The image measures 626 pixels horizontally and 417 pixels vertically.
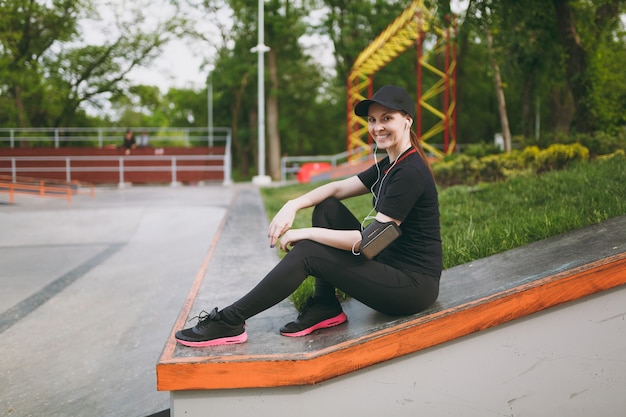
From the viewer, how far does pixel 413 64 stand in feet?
115

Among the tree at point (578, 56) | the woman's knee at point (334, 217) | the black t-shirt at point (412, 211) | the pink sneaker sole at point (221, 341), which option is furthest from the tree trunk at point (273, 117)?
the pink sneaker sole at point (221, 341)

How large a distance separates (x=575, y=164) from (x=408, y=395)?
5.43 m

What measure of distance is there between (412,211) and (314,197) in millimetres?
630

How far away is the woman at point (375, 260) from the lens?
104 inches

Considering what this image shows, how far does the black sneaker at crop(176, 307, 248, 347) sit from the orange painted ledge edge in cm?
21

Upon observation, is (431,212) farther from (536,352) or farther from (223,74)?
(223,74)

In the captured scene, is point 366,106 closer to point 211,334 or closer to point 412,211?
point 412,211

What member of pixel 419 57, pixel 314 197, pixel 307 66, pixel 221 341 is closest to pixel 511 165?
pixel 314 197

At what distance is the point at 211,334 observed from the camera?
2.63 metres

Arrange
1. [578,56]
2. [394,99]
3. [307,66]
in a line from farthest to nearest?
[307,66] < [578,56] < [394,99]

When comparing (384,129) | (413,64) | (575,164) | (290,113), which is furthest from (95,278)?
(290,113)

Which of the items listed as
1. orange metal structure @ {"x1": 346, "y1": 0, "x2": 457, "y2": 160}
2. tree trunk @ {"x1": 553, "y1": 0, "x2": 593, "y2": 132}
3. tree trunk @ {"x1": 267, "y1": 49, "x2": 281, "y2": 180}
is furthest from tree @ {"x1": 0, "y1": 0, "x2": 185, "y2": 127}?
tree trunk @ {"x1": 553, "y1": 0, "x2": 593, "y2": 132}

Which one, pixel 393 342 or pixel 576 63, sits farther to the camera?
pixel 576 63

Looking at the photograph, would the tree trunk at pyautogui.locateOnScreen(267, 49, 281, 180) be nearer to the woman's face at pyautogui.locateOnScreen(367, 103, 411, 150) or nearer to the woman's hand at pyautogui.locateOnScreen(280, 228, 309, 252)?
the woman's face at pyautogui.locateOnScreen(367, 103, 411, 150)
